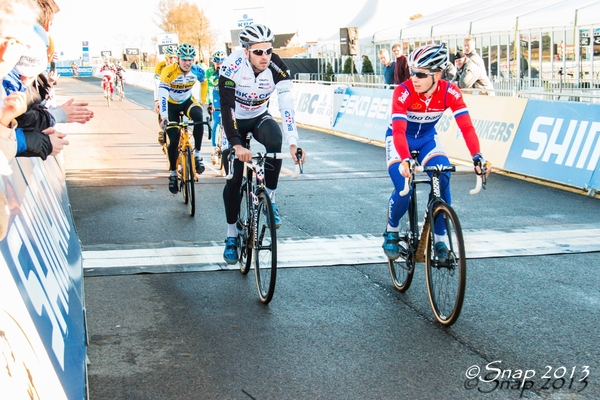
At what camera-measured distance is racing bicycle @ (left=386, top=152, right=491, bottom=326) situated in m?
5.05

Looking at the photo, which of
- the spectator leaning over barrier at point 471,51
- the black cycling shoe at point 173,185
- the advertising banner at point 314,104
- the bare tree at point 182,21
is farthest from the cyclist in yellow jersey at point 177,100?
the bare tree at point 182,21

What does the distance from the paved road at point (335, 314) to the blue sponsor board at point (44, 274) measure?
62 centimetres

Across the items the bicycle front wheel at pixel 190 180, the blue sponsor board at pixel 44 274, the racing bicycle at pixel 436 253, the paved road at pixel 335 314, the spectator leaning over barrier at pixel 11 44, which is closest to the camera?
the spectator leaning over barrier at pixel 11 44

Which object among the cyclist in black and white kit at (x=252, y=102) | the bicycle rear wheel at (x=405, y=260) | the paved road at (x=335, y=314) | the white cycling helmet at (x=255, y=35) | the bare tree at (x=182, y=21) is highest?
the bare tree at (x=182, y=21)

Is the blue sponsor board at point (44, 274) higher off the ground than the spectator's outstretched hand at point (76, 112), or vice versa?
the spectator's outstretched hand at point (76, 112)

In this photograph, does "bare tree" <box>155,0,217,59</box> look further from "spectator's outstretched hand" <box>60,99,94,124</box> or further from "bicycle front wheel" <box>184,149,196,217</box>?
"spectator's outstretched hand" <box>60,99,94,124</box>

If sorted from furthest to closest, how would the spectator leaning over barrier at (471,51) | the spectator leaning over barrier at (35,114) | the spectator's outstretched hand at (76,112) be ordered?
the spectator leaning over barrier at (471,51), the spectator's outstretched hand at (76,112), the spectator leaning over barrier at (35,114)

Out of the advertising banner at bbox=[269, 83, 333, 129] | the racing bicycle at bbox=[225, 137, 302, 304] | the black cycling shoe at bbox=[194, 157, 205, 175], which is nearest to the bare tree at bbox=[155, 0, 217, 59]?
the advertising banner at bbox=[269, 83, 333, 129]

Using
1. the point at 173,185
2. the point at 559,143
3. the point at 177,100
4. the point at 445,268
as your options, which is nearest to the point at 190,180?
the point at 173,185

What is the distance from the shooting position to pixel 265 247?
5957 mm

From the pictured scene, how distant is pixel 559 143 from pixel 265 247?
6.88 m

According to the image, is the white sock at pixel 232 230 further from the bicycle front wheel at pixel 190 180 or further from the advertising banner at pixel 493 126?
the advertising banner at pixel 493 126

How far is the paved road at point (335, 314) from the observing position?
4.32 m

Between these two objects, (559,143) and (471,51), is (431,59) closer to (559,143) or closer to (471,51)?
(559,143)
